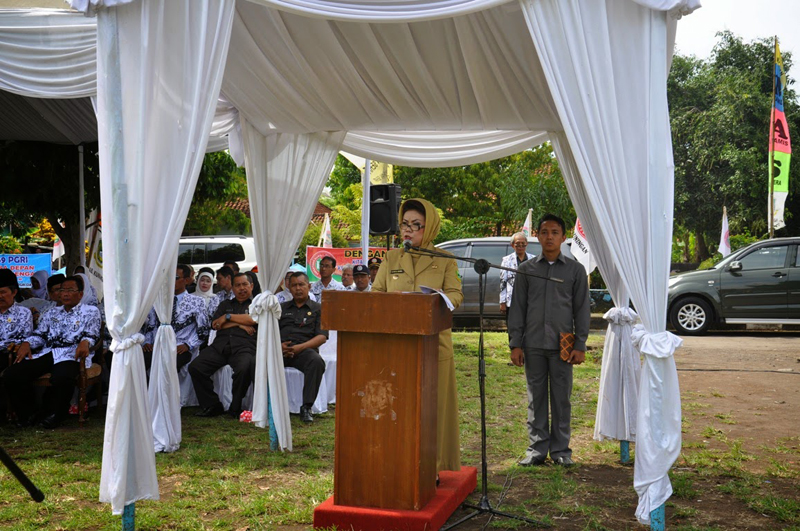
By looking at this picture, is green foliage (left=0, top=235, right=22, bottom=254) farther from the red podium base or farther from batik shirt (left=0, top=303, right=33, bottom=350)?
the red podium base

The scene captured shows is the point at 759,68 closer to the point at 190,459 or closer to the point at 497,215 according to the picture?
the point at 497,215

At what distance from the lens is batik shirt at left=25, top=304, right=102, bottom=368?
771cm

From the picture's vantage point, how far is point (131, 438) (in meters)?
4.25

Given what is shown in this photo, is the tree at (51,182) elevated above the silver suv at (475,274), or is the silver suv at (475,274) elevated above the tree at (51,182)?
the tree at (51,182)

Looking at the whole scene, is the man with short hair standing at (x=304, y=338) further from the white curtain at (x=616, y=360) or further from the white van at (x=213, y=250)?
the white van at (x=213, y=250)

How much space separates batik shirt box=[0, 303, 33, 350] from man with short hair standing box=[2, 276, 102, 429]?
8 centimetres

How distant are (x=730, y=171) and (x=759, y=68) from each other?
4.42 meters

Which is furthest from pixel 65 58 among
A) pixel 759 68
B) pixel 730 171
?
pixel 759 68

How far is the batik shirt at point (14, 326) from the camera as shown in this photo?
7.74m

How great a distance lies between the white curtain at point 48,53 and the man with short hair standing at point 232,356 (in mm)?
3018

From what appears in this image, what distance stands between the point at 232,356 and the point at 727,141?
2594 cm

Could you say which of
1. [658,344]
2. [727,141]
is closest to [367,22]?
[658,344]

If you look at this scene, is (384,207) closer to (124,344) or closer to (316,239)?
(124,344)

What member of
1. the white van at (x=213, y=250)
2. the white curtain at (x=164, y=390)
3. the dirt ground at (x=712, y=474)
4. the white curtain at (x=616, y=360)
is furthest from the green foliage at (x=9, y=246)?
the white curtain at (x=616, y=360)
